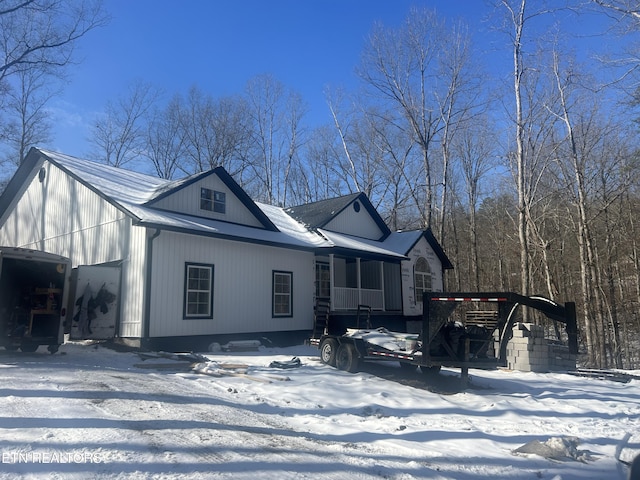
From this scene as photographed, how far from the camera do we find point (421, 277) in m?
22.1

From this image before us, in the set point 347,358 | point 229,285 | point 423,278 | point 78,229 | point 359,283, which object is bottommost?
point 347,358

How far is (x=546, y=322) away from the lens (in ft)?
114

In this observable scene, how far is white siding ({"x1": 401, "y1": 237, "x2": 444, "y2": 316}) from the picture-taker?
67.7 ft

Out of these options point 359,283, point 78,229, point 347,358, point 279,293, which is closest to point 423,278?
point 359,283

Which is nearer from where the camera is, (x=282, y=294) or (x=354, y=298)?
(x=282, y=294)

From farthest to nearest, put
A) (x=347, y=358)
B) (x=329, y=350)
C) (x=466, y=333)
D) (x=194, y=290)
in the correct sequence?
(x=194, y=290), (x=329, y=350), (x=347, y=358), (x=466, y=333)

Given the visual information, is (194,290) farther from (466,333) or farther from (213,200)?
(466,333)

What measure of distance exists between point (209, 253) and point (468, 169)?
26.0 metres

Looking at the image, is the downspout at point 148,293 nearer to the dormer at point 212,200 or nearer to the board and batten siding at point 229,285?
the board and batten siding at point 229,285

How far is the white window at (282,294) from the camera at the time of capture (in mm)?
15711

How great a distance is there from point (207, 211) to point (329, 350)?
6848mm

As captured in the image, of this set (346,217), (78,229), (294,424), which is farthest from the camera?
(346,217)

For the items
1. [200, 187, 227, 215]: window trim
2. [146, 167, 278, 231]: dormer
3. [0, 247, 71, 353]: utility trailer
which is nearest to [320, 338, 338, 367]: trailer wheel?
[0, 247, 71, 353]: utility trailer

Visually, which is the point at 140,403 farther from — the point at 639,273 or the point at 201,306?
the point at 639,273
